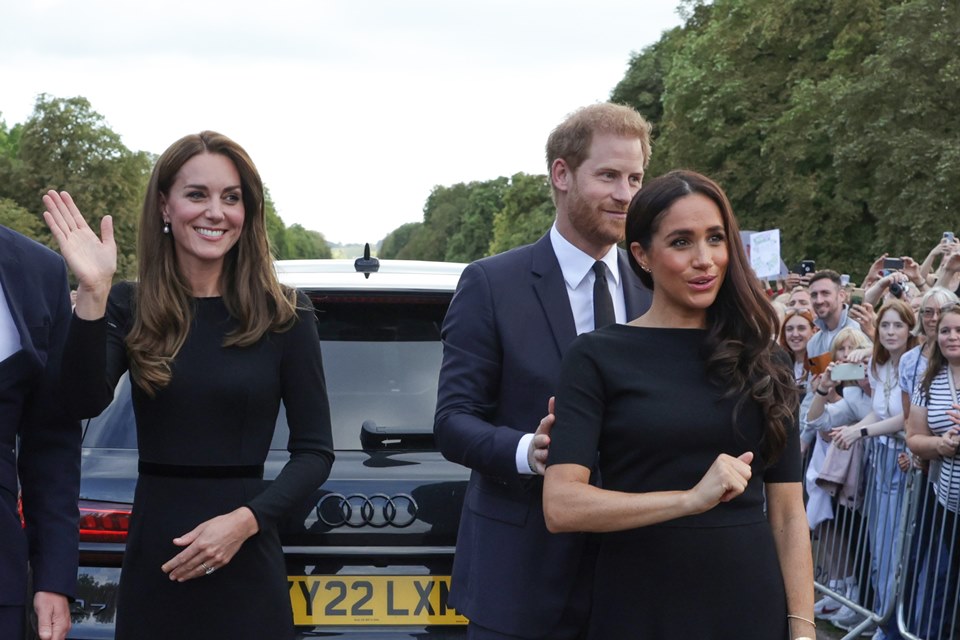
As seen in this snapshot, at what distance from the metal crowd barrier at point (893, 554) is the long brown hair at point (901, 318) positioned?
0.90 meters

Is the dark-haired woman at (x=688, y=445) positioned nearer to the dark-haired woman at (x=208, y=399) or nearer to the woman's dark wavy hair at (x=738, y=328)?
the woman's dark wavy hair at (x=738, y=328)

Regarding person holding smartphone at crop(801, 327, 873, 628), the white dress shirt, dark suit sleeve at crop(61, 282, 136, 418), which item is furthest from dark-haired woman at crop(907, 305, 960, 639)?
dark suit sleeve at crop(61, 282, 136, 418)

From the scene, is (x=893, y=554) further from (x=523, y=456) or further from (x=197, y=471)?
(x=197, y=471)

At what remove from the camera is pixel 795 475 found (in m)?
3.18

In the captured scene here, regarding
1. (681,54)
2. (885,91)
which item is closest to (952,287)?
(885,91)

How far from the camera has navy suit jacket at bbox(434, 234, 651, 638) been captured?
3.52 metres

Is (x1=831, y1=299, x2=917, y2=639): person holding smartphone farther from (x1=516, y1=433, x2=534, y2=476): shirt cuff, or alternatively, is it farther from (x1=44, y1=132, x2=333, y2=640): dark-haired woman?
(x1=44, y1=132, x2=333, y2=640): dark-haired woman

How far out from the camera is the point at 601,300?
3.81 m

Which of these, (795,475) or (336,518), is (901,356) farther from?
(795,475)

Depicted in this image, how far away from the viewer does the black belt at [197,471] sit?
356cm

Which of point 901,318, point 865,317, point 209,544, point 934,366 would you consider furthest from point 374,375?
point 865,317

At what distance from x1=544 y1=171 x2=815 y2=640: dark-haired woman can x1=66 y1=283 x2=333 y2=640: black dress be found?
882 millimetres

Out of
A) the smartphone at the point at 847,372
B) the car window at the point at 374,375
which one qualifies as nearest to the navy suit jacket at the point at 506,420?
the car window at the point at 374,375

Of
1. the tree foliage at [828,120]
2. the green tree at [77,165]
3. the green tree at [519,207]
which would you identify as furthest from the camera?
the green tree at [519,207]
